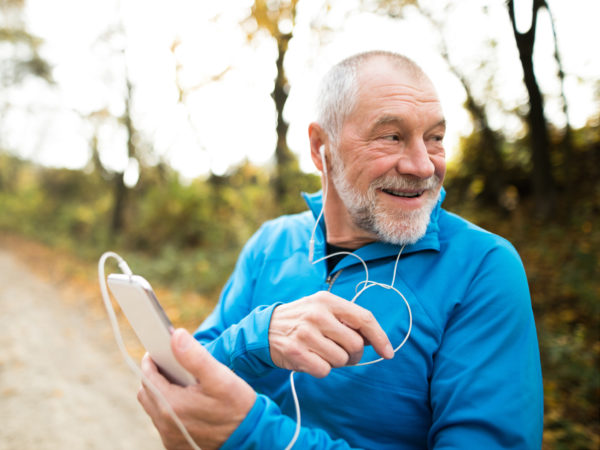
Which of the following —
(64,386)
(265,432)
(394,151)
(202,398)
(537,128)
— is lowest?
(64,386)

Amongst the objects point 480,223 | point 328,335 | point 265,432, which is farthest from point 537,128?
point 265,432

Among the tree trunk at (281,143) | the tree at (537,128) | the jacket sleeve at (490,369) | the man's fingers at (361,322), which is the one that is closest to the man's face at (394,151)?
the jacket sleeve at (490,369)

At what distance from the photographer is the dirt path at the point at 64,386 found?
137 inches

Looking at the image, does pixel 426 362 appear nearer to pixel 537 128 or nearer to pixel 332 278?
pixel 332 278

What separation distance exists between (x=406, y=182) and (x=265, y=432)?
1.05 metres

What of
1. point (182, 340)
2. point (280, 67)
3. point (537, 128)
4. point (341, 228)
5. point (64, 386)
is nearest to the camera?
point (182, 340)

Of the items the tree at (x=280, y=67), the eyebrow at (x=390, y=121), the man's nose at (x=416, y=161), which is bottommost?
the man's nose at (x=416, y=161)

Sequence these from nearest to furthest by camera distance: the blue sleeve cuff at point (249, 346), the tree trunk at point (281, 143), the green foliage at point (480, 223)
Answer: the blue sleeve cuff at point (249, 346) < the green foliage at point (480, 223) < the tree trunk at point (281, 143)

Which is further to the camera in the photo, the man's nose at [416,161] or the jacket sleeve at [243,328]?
the man's nose at [416,161]

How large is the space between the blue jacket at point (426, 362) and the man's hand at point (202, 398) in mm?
52

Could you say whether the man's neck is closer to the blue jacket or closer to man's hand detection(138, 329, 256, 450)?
the blue jacket

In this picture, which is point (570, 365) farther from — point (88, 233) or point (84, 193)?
point (84, 193)

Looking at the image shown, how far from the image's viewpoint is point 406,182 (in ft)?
5.28

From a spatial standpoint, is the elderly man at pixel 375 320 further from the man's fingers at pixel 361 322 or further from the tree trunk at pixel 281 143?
the tree trunk at pixel 281 143
